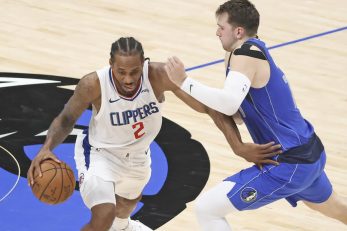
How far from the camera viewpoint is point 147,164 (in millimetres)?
6680

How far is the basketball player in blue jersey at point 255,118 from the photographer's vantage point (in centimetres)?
585

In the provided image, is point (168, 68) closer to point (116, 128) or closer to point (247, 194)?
point (116, 128)

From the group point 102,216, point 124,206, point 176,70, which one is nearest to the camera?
point 176,70

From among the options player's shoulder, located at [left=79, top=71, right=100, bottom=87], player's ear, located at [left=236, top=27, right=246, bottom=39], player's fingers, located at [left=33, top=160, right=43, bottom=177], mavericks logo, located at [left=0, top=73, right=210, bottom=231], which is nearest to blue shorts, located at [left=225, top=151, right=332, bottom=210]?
player's ear, located at [left=236, top=27, right=246, bottom=39]

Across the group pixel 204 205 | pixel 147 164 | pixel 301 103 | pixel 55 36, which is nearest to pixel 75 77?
pixel 55 36

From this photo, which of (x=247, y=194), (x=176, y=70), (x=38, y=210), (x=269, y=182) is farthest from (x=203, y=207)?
(x=38, y=210)

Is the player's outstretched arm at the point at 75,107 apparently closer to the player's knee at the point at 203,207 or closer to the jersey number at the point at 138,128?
the jersey number at the point at 138,128

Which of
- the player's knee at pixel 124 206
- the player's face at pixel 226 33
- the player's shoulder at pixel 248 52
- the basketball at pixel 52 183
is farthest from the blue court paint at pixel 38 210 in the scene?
the player's shoulder at pixel 248 52

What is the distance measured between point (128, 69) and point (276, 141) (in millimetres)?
1104

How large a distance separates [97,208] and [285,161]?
1.33m

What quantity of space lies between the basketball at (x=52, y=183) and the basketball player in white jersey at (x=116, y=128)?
43mm

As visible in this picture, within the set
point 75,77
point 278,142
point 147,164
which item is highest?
point 278,142

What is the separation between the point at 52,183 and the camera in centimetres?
→ 603

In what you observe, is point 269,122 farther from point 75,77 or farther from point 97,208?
point 75,77
